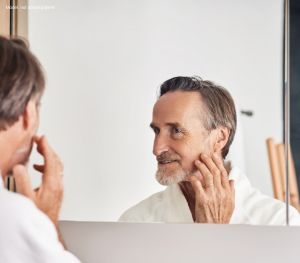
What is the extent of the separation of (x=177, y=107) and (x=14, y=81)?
361 mm

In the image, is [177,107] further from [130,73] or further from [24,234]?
[24,234]

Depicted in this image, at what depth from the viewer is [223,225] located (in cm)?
127

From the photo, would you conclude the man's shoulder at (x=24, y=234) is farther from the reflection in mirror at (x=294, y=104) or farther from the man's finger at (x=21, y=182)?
the reflection in mirror at (x=294, y=104)

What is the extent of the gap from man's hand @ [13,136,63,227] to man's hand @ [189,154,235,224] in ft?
1.02

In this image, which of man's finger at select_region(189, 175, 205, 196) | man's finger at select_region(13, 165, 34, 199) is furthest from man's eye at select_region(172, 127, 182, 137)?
man's finger at select_region(13, 165, 34, 199)

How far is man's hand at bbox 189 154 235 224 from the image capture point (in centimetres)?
122

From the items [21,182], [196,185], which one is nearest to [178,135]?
[196,185]

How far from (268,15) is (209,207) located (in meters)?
0.45

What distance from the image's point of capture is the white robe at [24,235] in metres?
0.99

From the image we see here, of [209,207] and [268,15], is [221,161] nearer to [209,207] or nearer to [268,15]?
[209,207]

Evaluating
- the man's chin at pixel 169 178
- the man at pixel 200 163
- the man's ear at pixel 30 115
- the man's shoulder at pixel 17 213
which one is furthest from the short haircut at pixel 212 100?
the man's shoulder at pixel 17 213

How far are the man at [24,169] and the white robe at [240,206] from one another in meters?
0.23

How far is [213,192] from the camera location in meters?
1.23

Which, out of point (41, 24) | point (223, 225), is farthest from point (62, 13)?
point (223, 225)
